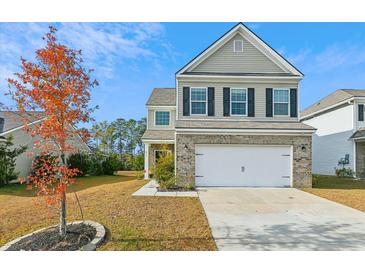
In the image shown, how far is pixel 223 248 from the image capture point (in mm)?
4410

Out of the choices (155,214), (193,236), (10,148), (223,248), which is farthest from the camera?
(10,148)

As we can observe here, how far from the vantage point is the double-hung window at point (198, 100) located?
524 inches

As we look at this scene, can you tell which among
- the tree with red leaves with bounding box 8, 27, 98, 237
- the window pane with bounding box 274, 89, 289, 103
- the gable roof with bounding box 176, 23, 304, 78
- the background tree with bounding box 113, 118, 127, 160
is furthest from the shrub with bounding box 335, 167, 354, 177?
the background tree with bounding box 113, 118, 127, 160

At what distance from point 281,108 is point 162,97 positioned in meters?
9.47

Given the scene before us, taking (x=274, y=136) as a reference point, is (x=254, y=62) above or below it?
above

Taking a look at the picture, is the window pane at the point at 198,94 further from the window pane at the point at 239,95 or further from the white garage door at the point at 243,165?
the white garage door at the point at 243,165

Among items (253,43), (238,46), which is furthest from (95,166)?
(253,43)

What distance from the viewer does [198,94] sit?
43.9 feet

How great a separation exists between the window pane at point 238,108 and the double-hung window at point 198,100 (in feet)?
5.48

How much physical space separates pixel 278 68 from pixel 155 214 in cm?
1137

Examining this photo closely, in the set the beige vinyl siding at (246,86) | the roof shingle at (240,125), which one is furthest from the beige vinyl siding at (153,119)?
the roof shingle at (240,125)

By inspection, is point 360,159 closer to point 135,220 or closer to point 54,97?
point 135,220
